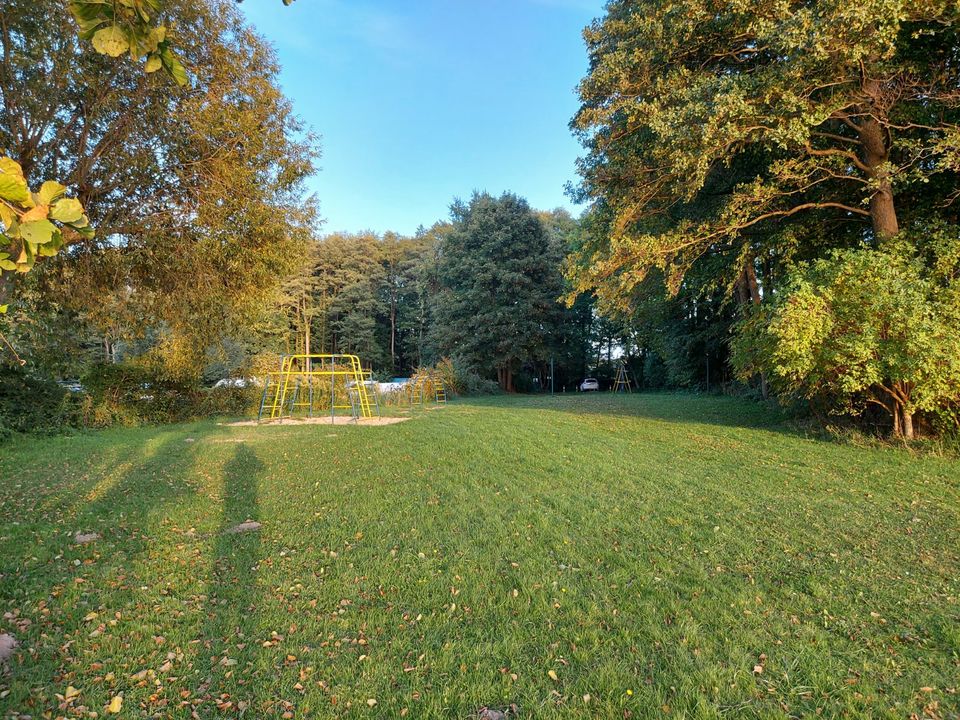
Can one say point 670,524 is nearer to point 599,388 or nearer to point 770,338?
point 770,338

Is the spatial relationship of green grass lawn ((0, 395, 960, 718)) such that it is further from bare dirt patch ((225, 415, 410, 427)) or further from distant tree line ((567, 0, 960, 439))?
bare dirt patch ((225, 415, 410, 427))

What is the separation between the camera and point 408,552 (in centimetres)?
414

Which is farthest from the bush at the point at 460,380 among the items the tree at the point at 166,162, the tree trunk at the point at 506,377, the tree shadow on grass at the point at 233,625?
the tree shadow on grass at the point at 233,625

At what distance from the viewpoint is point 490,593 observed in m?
3.39

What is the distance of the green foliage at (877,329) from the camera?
7293 millimetres

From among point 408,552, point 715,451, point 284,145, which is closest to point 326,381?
point 284,145

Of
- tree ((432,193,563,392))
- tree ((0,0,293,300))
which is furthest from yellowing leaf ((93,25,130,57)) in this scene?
tree ((432,193,563,392))

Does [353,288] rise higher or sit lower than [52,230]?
higher

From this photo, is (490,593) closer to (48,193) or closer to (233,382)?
(48,193)

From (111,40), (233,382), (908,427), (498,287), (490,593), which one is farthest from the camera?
(498,287)

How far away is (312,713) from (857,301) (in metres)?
8.98

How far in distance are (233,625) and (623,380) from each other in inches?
1332

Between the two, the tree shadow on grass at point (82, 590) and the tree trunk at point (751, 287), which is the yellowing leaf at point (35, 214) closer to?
the tree shadow on grass at point (82, 590)

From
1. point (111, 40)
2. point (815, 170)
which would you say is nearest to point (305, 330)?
point (815, 170)
